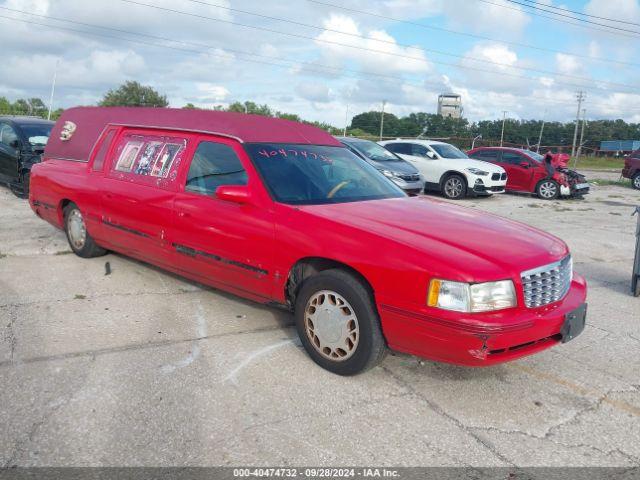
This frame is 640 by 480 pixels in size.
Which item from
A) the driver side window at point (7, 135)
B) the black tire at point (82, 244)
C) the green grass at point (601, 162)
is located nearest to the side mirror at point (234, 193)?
the black tire at point (82, 244)

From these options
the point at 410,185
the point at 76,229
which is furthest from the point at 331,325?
the point at 410,185

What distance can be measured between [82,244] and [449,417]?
4.68 m

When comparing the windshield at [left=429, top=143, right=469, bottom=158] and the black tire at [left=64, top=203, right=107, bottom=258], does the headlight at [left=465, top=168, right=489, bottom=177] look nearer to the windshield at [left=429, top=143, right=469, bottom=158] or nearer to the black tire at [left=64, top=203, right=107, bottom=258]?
the windshield at [left=429, top=143, right=469, bottom=158]

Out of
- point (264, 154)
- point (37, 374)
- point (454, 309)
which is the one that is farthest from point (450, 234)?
point (37, 374)

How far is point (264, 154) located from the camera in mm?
4547

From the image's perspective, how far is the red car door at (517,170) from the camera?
17094 millimetres

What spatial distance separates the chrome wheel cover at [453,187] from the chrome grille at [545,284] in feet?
39.0

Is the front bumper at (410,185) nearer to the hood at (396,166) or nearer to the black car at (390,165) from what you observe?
the black car at (390,165)

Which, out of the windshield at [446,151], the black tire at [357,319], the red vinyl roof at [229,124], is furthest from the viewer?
the windshield at [446,151]

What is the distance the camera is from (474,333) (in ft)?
10.5

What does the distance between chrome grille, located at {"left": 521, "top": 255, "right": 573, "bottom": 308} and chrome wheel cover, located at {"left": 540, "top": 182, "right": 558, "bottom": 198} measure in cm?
1378

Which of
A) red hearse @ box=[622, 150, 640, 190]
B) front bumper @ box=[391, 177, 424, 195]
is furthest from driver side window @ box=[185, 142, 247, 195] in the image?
red hearse @ box=[622, 150, 640, 190]

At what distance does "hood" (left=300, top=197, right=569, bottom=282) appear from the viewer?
10.9ft

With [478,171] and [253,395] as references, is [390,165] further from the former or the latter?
[253,395]
